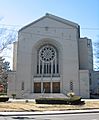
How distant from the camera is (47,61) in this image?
61.4 metres

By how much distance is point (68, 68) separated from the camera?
59.3m

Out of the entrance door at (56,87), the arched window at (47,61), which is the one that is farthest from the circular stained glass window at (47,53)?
the entrance door at (56,87)

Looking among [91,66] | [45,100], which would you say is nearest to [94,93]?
[91,66]

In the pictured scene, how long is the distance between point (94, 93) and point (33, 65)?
17528 millimetres

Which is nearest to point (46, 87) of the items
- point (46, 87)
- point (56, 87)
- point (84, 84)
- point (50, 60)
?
point (46, 87)

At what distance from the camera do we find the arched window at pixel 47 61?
61.0m

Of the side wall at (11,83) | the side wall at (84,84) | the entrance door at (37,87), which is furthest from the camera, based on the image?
the entrance door at (37,87)

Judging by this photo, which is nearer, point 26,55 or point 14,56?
point 26,55

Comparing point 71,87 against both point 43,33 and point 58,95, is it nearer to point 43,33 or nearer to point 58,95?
point 58,95

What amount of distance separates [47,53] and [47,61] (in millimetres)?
2049

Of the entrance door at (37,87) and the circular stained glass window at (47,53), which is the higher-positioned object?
the circular stained glass window at (47,53)

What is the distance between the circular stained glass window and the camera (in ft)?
202

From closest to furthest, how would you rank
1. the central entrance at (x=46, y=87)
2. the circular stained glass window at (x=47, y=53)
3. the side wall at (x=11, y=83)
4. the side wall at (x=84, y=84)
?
the side wall at (x=84, y=84) → the side wall at (x=11, y=83) → the central entrance at (x=46, y=87) → the circular stained glass window at (x=47, y=53)

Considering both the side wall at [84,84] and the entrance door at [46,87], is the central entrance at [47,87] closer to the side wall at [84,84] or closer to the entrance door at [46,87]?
the entrance door at [46,87]
